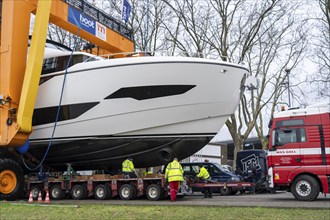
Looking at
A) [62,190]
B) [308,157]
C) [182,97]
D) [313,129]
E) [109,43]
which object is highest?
[109,43]

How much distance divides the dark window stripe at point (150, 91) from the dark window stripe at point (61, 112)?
3.24 ft

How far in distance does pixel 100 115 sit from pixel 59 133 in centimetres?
168

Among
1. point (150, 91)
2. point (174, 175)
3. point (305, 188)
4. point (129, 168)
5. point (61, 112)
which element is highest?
point (150, 91)

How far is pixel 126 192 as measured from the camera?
44.0 ft

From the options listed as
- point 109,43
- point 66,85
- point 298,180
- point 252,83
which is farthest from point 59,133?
point 298,180

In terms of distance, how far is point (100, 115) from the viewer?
13047 mm

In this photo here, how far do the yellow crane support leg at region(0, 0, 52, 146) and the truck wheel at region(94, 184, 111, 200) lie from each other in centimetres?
295

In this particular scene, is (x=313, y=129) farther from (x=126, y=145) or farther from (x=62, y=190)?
(x=62, y=190)

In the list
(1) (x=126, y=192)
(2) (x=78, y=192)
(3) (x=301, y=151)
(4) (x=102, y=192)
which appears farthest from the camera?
(2) (x=78, y=192)

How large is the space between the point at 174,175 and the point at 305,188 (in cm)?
396

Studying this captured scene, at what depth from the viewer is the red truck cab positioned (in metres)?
12.3

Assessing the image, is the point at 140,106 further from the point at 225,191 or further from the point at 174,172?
the point at 225,191

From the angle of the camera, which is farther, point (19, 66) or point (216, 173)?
point (216, 173)

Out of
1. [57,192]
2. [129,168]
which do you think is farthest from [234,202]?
[57,192]
